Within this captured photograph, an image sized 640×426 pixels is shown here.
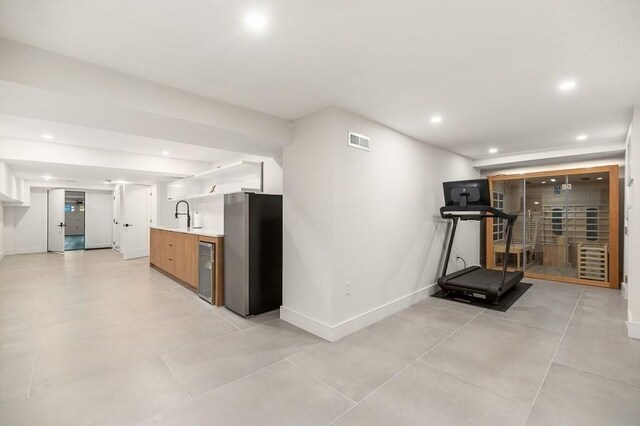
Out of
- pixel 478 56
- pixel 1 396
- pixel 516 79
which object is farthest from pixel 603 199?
pixel 1 396

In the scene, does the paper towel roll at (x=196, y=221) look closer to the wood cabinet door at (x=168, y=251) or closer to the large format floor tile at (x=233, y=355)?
the wood cabinet door at (x=168, y=251)

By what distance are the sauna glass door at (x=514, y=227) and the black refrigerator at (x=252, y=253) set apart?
524cm

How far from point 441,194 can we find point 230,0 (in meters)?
4.47

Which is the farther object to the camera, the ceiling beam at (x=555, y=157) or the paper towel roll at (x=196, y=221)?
the paper towel roll at (x=196, y=221)

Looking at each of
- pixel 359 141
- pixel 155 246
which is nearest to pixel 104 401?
pixel 359 141

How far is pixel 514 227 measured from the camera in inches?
251

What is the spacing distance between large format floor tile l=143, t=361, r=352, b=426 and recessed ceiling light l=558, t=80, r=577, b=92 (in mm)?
3374

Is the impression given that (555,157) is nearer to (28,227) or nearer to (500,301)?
(500,301)

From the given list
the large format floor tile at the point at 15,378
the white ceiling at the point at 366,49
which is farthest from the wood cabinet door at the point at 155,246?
the white ceiling at the point at 366,49

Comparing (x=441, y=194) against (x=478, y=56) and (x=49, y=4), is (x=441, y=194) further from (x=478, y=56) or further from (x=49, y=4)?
(x=49, y=4)

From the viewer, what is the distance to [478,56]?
86.9 inches

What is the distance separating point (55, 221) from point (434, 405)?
12990 millimetres

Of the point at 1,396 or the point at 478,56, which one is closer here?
the point at 1,396

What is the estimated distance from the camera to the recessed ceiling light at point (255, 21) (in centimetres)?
172
